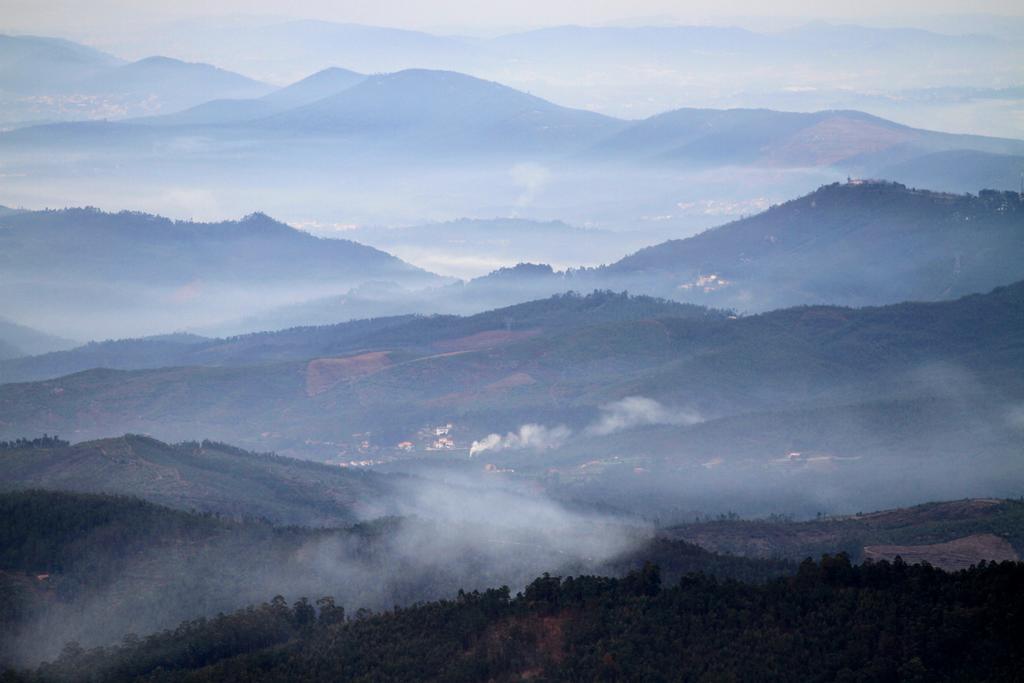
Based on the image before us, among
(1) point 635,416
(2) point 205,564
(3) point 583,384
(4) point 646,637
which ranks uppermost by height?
(3) point 583,384

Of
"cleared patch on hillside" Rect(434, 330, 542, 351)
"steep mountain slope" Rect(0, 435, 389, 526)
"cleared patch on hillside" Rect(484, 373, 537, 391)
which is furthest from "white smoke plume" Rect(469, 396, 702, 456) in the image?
"steep mountain slope" Rect(0, 435, 389, 526)

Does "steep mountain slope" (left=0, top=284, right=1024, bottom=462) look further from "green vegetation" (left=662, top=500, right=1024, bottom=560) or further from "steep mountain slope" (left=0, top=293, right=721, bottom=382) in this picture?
"green vegetation" (left=662, top=500, right=1024, bottom=560)

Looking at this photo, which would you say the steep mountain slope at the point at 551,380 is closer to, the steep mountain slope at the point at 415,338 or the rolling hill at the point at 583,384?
the rolling hill at the point at 583,384

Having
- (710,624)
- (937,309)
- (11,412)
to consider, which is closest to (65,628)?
(710,624)

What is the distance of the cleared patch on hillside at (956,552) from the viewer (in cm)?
7181

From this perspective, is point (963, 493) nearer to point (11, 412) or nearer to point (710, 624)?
point (710, 624)

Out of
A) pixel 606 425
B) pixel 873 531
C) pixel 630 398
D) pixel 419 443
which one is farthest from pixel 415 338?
pixel 873 531

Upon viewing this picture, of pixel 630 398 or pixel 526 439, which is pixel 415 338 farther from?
pixel 526 439

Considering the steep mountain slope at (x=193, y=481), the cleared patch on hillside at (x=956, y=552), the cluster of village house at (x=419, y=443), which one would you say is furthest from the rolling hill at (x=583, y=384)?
the cleared patch on hillside at (x=956, y=552)

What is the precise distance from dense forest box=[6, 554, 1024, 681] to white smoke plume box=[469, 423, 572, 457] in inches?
2964

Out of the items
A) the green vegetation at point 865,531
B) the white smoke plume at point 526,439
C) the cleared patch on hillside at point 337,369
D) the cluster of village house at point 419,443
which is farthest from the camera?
the cleared patch on hillside at point 337,369

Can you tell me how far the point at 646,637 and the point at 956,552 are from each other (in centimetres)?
2474

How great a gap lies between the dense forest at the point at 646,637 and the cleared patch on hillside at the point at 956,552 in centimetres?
1428

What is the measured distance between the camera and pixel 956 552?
72.9 m
